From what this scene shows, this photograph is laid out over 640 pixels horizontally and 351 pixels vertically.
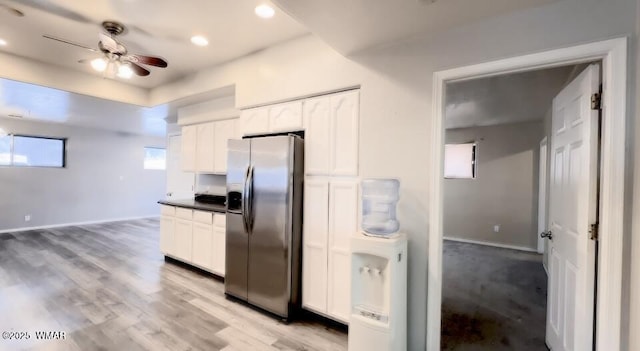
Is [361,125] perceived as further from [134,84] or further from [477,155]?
[477,155]

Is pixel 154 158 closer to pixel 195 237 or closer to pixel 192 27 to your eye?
pixel 195 237

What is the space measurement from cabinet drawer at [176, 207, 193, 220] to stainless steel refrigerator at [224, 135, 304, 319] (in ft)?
4.06

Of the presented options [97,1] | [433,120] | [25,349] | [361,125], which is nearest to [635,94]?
[433,120]

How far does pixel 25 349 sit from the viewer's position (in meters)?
2.08

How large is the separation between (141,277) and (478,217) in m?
6.47

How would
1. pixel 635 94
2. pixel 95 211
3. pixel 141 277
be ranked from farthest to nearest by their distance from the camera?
pixel 95 211
pixel 141 277
pixel 635 94

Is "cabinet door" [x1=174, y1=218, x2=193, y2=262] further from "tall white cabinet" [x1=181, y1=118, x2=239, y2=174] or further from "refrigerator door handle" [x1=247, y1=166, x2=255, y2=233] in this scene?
"refrigerator door handle" [x1=247, y1=166, x2=255, y2=233]

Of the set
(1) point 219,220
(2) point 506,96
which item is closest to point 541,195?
(2) point 506,96

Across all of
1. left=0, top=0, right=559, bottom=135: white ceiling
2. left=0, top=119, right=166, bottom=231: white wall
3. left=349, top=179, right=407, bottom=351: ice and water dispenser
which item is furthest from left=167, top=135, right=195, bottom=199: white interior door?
left=349, top=179, right=407, bottom=351: ice and water dispenser

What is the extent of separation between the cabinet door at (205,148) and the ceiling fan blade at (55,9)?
1862 mm

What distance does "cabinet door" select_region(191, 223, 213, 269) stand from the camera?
11.7ft

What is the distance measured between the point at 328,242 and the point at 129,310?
2122 mm

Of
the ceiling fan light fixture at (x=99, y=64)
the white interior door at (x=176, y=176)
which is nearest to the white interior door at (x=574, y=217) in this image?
the ceiling fan light fixture at (x=99, y=64)

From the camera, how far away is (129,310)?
2.70m
